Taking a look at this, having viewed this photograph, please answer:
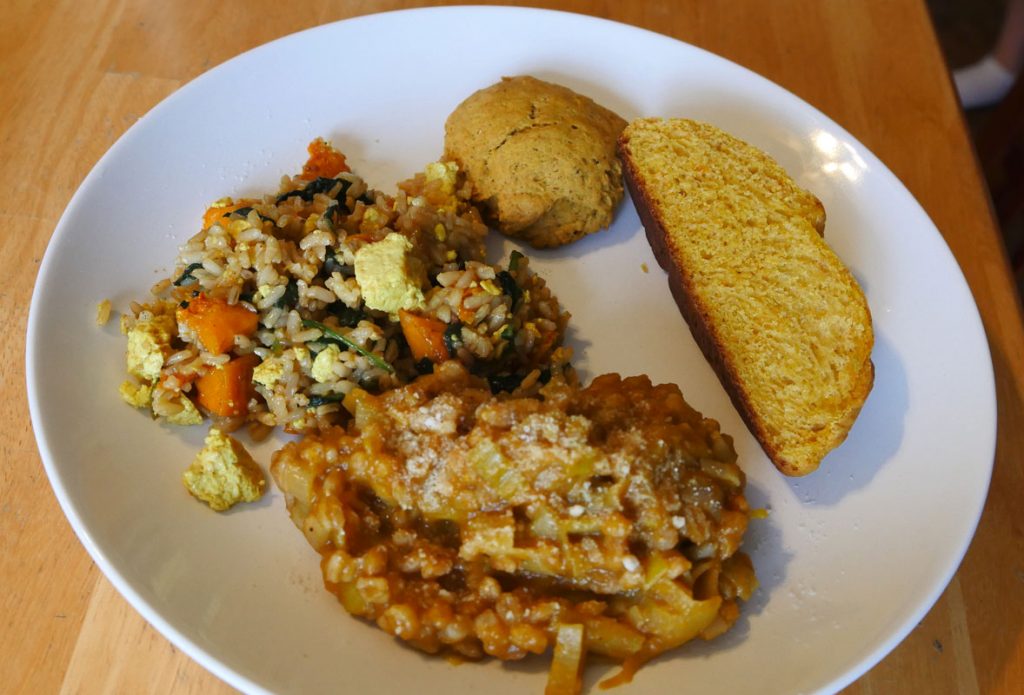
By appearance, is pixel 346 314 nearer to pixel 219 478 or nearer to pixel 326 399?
pixel 326 399

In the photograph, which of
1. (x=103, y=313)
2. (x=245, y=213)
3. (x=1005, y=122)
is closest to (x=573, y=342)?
(x=245, y=213)

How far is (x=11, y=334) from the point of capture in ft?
10.0

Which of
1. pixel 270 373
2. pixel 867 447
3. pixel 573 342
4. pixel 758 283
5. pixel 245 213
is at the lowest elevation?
pixel 867 447

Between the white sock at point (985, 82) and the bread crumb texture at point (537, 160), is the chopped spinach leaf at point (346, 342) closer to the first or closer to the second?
the bread crumb texture at point (537, 160)

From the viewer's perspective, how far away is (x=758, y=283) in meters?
2.85

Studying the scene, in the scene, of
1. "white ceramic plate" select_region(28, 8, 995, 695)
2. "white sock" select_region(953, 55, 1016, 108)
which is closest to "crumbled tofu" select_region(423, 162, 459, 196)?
"white ceramic plate" select_region(28, 8, 995, 695)

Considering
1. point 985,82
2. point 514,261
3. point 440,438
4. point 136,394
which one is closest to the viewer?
point 440,438

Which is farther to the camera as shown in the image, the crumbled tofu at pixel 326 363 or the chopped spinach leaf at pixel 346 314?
the chopped spinach leaf at pixel 346 314

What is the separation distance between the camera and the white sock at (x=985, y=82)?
4.75 metres

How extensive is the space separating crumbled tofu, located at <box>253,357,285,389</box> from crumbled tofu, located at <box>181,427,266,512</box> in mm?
223

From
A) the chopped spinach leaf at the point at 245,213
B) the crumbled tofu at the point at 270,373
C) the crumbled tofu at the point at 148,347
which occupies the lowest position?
the crumbled tofu at the point at 270,373

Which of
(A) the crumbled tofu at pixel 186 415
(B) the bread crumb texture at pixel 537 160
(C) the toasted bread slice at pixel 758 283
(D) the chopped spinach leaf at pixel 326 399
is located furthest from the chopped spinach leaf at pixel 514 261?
(A) the crumbled tofu at pixel 186 415

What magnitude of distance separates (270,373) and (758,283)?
163 centimetres

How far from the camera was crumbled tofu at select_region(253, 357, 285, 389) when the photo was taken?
8.40 ft
